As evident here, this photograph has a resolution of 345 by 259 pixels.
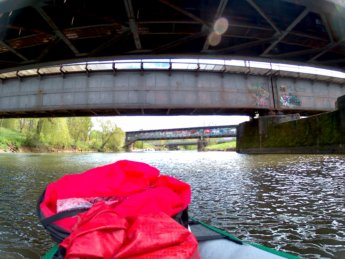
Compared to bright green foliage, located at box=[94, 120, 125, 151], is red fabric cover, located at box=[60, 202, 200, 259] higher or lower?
lower

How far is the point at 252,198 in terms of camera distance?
5883 mm

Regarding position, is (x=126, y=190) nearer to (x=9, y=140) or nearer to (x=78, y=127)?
(x=9, y=140)

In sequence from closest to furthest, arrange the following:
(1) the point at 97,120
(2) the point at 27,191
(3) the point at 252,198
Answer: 1. (3) the point at 252,198
2. (2) the point at 27,191
3. (1) the point at 97,120

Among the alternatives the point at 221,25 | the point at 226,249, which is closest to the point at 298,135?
the point at 221,25

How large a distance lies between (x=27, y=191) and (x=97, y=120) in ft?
233

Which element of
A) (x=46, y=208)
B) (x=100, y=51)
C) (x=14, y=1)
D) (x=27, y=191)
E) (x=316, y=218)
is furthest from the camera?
(x=100, y=51)

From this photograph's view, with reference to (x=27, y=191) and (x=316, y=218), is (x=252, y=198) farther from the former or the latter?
(x=27, y=191)

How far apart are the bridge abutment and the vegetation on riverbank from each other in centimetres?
3510

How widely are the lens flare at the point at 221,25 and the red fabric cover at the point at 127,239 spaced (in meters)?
11.2

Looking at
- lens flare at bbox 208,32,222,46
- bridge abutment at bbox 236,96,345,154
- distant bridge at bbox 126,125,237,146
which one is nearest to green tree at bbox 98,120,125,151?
distant bridge at bbox 126,125,237,146

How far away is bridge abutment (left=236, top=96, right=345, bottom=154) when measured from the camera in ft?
60.9

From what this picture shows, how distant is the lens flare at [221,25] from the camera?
1154cm

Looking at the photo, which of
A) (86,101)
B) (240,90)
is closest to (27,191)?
(86,101)

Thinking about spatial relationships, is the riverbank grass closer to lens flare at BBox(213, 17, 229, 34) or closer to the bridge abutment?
the bridge abutment
